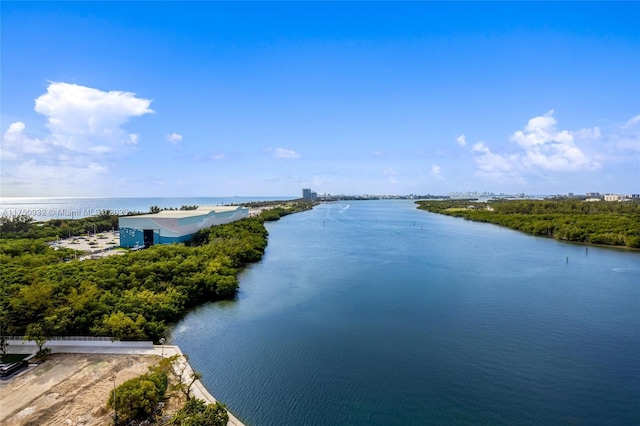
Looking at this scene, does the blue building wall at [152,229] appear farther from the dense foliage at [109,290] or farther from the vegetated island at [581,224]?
the vegetated island at [581,224]

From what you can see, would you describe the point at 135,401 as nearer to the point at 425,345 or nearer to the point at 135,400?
the point at 135,400

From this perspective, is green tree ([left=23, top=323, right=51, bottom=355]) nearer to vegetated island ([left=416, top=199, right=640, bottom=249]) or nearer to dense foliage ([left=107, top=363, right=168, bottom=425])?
dense foliage ([left=107, top=363, right=168, bottom=425])

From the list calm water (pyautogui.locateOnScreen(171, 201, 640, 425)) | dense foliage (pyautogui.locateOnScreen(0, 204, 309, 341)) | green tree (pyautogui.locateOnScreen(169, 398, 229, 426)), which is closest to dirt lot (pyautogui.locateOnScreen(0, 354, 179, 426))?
dense foliage (pyautogui.locateOnScreen(0, 204, 309, 341))

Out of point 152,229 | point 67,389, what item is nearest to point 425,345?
point 67,389

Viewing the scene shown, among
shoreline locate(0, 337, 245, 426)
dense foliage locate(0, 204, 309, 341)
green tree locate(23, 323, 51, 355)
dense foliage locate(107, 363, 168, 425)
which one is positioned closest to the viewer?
dense foliage locate(107, 363, 168, 425)

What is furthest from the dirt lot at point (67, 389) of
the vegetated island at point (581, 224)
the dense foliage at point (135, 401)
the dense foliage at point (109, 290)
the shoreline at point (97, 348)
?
the vegetated island at point (581, 224)

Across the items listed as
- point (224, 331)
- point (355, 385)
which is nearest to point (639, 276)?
point (355, 385)
